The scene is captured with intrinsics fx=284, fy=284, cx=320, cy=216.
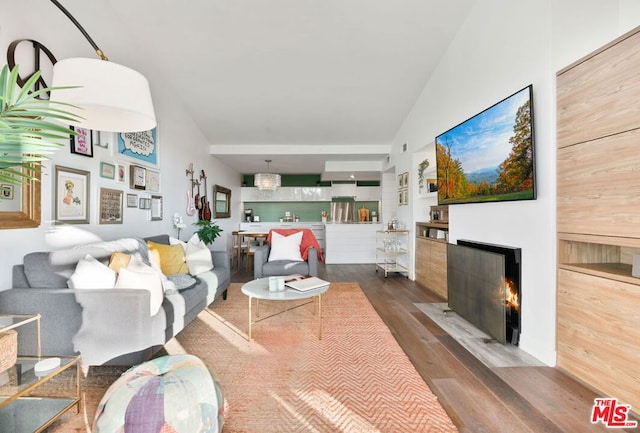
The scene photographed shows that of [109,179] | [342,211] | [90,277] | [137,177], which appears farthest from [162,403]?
[342,211]

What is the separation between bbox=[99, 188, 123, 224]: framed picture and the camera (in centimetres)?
281

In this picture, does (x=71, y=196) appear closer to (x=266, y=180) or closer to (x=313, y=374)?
(x=313, y=374)

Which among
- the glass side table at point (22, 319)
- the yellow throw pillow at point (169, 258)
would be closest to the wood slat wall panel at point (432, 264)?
the yellow throw pillow at point (169, 258)

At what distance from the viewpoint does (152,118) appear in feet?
5.31

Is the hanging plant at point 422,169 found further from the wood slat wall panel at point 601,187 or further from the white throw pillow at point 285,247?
the wood slat wall panel at point 601,187

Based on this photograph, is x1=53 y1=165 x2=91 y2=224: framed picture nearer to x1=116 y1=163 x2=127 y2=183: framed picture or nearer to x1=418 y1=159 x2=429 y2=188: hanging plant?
x1=116 y1=163 x2=127 y2=183: framed picture

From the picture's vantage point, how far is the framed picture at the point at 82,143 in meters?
2.46

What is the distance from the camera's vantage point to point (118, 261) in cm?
219

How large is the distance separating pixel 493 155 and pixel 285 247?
2.79 meters

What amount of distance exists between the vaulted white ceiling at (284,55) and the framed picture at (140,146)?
78 centimetres

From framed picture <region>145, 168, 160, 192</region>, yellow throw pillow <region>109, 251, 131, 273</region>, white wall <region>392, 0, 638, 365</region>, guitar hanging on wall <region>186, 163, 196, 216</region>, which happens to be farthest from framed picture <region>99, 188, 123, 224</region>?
white wall <region>392, 0, 638, 365</region>

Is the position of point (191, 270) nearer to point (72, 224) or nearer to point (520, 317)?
point (72, 224)

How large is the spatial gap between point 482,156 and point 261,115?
3.60 meters

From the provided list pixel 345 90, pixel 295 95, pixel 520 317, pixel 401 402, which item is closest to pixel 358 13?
pixel 345 90
